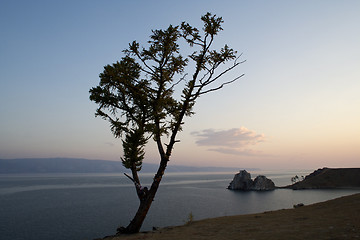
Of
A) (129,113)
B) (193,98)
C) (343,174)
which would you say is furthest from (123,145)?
(343,174)

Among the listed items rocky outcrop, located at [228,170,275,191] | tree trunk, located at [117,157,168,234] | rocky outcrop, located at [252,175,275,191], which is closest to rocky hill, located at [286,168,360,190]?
rocky outcrop, located at [252,175,275,191]

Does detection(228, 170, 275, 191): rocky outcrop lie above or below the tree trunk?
below

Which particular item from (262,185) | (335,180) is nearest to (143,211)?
(262,185)

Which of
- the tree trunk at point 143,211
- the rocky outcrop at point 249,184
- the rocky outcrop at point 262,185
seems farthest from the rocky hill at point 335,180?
the tree trunk at point 143,211

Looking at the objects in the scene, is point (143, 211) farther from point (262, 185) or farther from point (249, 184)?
point (249, 184)

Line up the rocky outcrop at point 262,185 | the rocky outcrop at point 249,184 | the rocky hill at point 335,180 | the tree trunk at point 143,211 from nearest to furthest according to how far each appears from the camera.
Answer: the tree trunk at point 143,211
the rocky hill at point 335,180
the rocky outcrop at point 262,185
the rocky outcrop at point 249,184

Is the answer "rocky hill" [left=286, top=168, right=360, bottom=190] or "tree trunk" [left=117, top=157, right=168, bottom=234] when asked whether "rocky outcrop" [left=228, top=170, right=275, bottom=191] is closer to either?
"rocky hill" [left=286, top=168, right=360, bottom=190]

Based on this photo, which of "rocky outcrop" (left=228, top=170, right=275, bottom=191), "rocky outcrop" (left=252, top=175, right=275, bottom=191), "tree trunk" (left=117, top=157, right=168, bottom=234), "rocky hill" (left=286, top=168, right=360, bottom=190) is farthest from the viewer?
"rocky outcrop" (left=228, top=170, right=275, bottom=191)

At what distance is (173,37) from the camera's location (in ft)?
59.2

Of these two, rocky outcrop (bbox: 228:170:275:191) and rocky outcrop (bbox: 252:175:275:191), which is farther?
rocky outcrop (bbox: 228:170:275:191)

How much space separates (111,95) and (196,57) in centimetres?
812

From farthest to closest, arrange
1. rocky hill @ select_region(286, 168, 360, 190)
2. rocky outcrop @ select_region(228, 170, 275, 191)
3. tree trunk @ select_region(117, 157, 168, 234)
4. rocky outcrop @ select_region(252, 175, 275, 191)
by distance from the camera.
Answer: rocky outcrop @ select_region(228, 170, 275, 191) → rocky outcrop @ select_region(252, 175, 275, 191) → rocky hill @ select_region(286, 168, 360, 190) → tree trunk @ select_region(117, 157, 168, 234)

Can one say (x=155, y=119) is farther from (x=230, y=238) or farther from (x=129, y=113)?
(x=230, y=238)

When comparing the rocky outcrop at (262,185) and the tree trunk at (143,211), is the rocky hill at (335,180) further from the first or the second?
the tree trunk at (143,211)
